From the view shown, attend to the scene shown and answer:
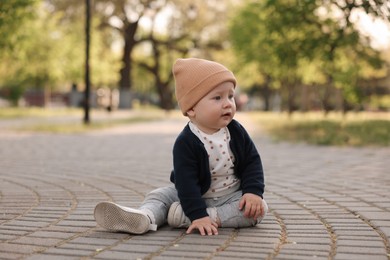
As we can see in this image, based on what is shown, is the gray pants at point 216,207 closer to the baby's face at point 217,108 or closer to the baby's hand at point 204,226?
the baby's hand at point 204,226

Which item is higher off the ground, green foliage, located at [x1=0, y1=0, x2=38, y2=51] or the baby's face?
green foliage, located at [x1=0, y1=0, x2=38, y2=51]

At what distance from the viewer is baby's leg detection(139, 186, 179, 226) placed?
163 inches

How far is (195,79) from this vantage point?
414 centimetres

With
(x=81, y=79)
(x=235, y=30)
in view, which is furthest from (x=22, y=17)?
(x=81, y=79)

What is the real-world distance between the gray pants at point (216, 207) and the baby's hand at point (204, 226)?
18cm

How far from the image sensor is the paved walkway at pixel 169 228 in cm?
348

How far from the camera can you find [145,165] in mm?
8414

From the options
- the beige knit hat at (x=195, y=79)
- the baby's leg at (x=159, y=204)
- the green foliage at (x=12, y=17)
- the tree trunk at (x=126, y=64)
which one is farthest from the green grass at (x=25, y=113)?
the beige knit hat at (x=195, y=79)

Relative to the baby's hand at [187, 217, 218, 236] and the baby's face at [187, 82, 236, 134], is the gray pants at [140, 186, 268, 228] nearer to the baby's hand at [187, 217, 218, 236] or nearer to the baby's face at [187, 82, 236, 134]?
the baby's hand at [187, 217, 218, 236]

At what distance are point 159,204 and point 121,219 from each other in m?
0.38

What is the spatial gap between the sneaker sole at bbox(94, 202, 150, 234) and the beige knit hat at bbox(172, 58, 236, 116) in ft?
2.58

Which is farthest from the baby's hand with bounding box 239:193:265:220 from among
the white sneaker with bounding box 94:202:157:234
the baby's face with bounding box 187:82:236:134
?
the white sneaker with bounding box 94:202:157:234

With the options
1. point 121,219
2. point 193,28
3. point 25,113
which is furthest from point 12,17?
point 193,28

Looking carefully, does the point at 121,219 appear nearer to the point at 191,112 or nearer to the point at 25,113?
the point at 191,112
